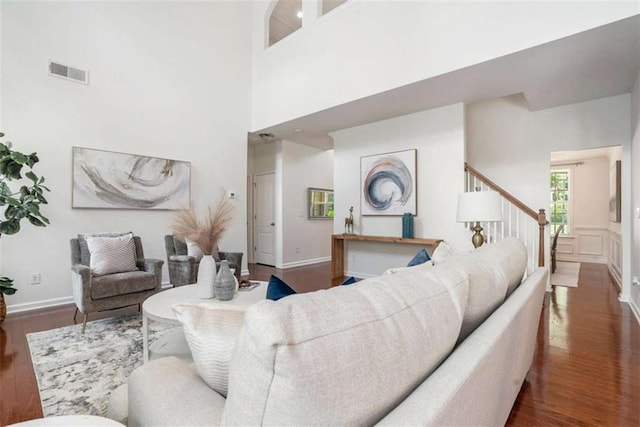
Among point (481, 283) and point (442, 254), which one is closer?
point (481, 283)

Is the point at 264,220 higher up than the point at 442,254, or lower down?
higher up

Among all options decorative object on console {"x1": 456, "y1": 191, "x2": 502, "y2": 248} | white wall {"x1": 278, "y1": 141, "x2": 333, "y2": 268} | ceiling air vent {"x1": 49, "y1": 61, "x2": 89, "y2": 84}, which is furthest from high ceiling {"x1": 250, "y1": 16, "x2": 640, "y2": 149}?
ceiling air vent {"x1": 49, "y1": 61, "x2": 89, "y2": 84}

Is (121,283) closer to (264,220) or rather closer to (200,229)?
(200,229)

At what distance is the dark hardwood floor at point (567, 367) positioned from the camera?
5.70 ft

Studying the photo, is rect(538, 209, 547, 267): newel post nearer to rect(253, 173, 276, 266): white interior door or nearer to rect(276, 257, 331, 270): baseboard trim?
rect(276, 257, 331, 270): baseboard trim

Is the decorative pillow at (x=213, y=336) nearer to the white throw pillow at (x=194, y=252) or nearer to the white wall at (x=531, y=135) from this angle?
the white throw pillow at (x=194, y=252)

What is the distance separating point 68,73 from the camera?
380 centimetres

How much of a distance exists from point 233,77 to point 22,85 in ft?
9.03

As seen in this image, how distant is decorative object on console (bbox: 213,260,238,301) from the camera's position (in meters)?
2.34

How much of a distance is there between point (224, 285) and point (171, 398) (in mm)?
1539

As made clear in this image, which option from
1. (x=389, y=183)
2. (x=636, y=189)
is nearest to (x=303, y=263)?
(x=389, y=183)

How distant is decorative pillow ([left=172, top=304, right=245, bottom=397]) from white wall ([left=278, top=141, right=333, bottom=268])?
5.45 metres

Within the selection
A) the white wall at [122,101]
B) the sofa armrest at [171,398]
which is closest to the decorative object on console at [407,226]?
the white wall at [122,101]

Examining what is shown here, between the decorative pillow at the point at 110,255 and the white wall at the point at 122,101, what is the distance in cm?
88
